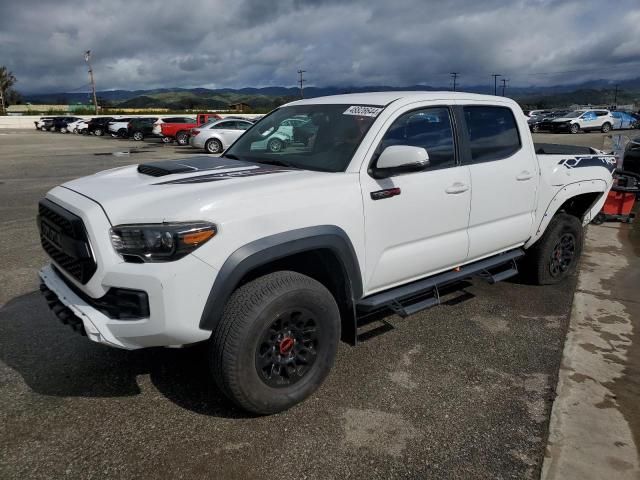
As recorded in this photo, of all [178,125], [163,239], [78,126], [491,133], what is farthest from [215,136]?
[78,126]

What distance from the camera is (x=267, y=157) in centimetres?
370

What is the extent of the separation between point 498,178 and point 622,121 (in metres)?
38.5

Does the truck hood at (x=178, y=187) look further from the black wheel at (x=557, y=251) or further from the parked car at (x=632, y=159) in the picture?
the parked car at (x=632, y=159)

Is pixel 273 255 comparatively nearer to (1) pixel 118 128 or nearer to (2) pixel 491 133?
(2) pixel 491 133

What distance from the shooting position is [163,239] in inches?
96.0

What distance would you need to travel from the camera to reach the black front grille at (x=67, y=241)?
8.41ft

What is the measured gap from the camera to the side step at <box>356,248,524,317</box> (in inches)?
130

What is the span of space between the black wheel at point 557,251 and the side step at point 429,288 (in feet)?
1.29

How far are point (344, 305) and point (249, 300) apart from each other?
770 mm

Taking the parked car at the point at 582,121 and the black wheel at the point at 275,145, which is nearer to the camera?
the black wheel at the point at 275,145

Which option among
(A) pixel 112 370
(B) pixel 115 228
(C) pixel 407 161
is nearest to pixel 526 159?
(C) pixel 407 161

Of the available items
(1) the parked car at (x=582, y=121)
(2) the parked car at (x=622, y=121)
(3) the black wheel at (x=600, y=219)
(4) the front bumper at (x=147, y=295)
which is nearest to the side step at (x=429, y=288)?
(4) the front bumper at (x=147, y=295)

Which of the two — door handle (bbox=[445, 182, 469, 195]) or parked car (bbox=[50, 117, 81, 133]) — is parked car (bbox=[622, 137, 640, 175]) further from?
parked car (bbox=[50, 117, 81, 133])

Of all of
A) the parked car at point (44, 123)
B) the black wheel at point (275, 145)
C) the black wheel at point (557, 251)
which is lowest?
the black wheel at point (557, 251)
